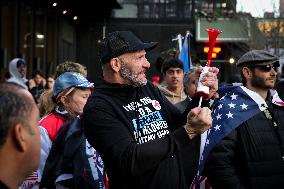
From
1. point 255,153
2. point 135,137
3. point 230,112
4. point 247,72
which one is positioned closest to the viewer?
point 135,137

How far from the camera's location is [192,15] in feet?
77.0

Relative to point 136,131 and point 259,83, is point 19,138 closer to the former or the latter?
point 136,131

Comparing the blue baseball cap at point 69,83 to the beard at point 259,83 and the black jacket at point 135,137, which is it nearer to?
the black jacket at point 135,137

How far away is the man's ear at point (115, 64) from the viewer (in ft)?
11.7

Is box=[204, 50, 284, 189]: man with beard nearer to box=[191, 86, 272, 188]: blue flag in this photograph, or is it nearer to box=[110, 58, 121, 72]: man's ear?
box=[191, 86, 272, 188]: blue flag

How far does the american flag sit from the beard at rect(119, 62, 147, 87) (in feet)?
3.60

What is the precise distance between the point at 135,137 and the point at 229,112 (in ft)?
4.52

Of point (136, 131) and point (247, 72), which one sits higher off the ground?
point (247, 72)

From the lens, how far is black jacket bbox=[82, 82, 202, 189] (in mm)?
3156

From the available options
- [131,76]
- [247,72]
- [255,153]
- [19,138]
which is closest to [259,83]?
[247,72]

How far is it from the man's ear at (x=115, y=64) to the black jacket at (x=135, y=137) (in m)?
0.11

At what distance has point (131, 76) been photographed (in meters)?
3.53

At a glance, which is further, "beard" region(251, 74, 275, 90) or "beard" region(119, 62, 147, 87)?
"beard" region(251, 74, 275, 90)

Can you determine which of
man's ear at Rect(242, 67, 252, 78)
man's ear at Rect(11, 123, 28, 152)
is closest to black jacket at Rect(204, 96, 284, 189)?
man's ear at Rect(242, 67, 252, 78)
